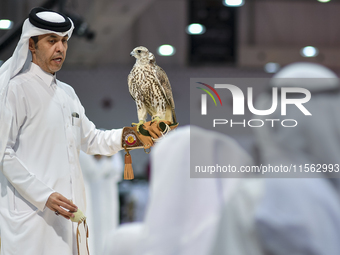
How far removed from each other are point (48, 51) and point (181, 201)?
894mm

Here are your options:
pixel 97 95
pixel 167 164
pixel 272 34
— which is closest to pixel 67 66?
pixel 97 95

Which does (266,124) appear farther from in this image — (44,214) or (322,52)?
(322,52)

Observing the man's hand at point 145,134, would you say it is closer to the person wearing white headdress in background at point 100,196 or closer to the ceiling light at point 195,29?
the person wearing white headdress in background at point 100,196

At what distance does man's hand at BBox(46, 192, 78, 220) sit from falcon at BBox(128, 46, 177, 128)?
43cm

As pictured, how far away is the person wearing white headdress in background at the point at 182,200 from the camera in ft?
3.71

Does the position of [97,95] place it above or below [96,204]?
above

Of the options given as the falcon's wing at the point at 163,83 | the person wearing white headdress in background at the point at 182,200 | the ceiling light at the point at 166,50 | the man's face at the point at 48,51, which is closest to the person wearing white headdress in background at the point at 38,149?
the man's face at the point at 48,51

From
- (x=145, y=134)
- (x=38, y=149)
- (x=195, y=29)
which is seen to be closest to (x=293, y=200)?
(x=145, y=134)

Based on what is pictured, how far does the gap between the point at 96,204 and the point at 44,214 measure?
267 centimetres

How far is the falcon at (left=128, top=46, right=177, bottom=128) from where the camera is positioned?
5.74 feet

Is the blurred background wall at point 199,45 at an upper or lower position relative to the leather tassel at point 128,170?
upper

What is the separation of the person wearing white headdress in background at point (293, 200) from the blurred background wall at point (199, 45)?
6092 millimetres

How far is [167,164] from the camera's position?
1.17 meters

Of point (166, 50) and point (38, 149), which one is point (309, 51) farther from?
point (38, 149)
